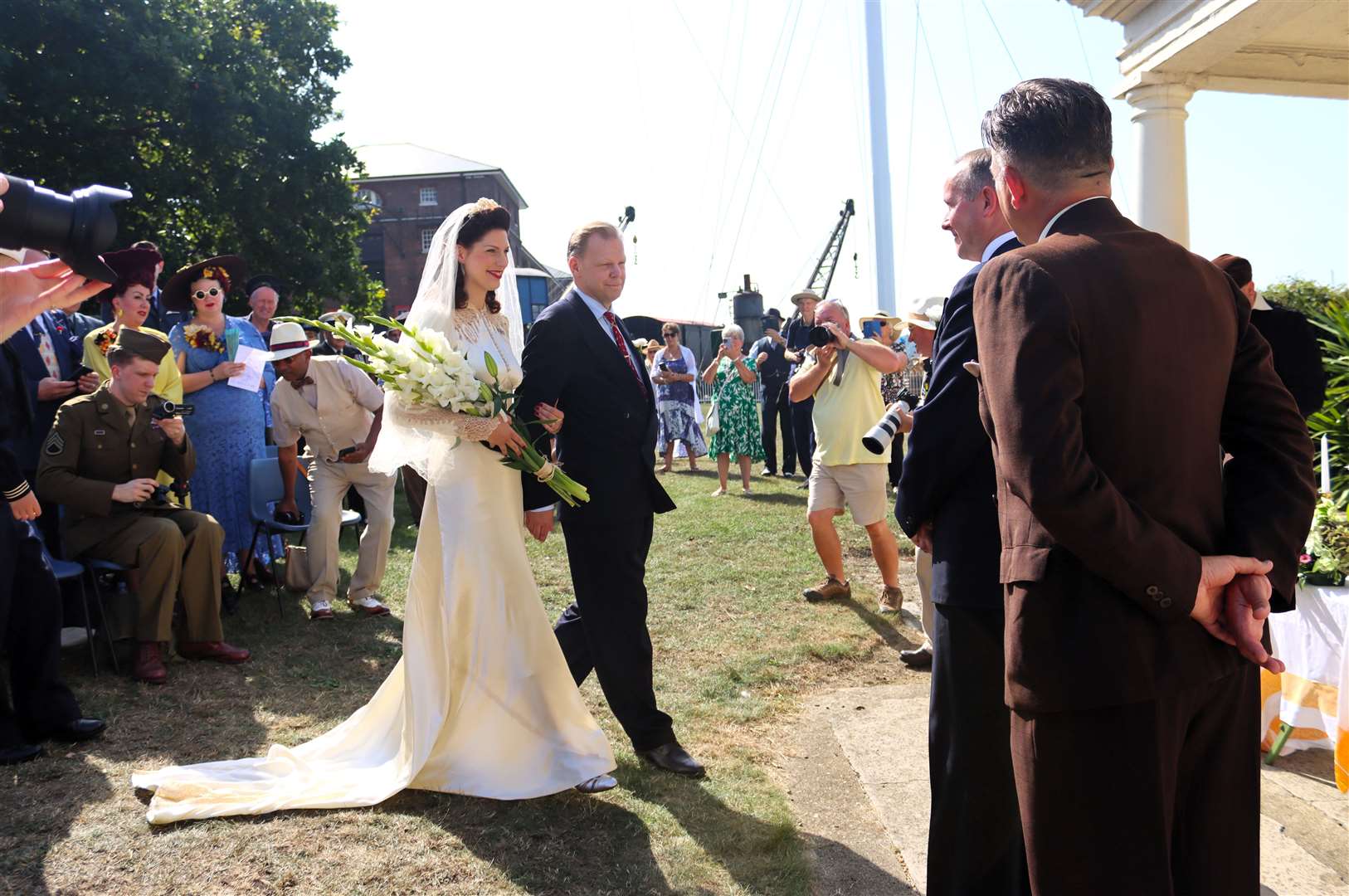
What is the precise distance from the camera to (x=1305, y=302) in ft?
71.5

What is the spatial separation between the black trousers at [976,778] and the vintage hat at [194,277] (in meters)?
6.25

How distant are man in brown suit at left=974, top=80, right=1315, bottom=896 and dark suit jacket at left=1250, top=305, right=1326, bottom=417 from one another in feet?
2.99

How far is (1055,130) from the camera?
2.00 metres

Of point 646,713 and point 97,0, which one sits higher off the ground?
point 97,0

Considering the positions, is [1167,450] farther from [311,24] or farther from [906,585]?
[311,24]

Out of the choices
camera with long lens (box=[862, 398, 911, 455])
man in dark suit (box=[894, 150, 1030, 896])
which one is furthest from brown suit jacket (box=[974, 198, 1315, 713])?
camera with long lens (box=[862, 398, 911, 455])

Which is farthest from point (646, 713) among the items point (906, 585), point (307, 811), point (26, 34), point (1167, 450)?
point (26, 34)

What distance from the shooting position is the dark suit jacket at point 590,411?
410 cm

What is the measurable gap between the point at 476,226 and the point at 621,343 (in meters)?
0.76

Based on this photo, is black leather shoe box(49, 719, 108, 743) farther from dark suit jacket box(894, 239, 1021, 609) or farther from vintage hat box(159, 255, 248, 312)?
dark suit jacket box(894, 239, 1021, 609)

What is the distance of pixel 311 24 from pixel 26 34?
7.59 meters

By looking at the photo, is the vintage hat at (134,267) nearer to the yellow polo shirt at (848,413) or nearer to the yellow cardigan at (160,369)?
the yellow cardigan at (160,369)

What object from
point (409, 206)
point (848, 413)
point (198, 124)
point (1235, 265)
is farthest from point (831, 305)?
point (409, 206)

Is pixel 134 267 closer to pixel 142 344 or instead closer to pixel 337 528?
pixel 142 344
